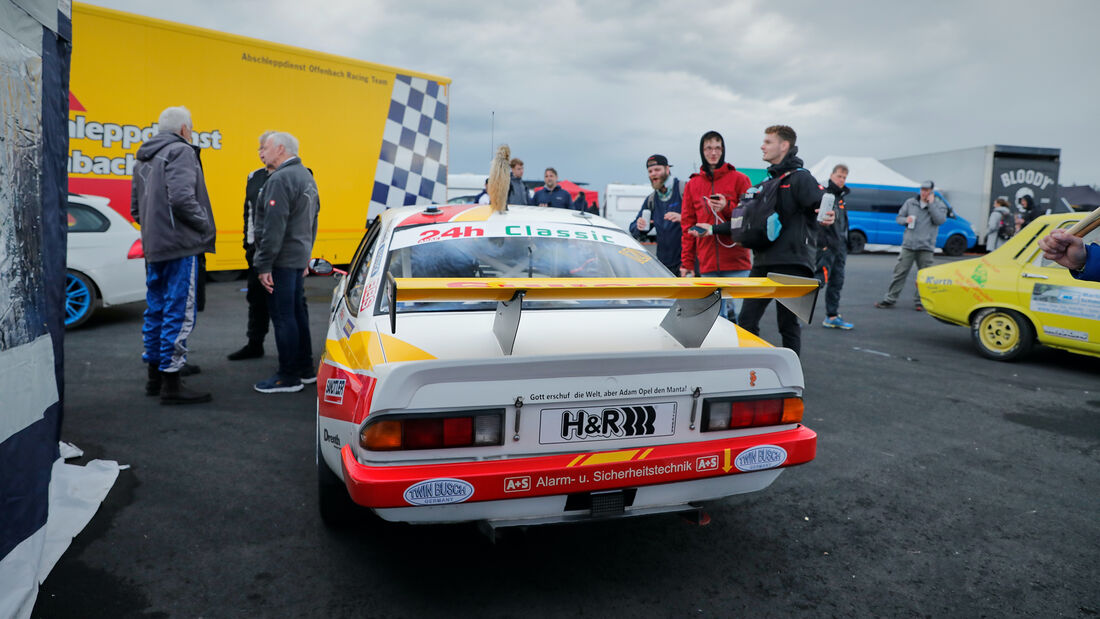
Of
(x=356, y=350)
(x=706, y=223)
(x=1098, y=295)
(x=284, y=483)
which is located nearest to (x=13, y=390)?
(x=356, y=350)

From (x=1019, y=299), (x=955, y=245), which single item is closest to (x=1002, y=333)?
(x=1019, y=299)

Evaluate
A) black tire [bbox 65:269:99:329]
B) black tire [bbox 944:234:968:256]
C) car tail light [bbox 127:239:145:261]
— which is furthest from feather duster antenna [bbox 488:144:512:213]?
black tire [bbox 944:234:968:256]

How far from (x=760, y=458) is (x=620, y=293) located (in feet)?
2.48

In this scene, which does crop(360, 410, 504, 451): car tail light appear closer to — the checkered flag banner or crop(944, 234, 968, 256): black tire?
the checkered flag banner

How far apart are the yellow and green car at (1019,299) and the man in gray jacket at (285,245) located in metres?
5.57

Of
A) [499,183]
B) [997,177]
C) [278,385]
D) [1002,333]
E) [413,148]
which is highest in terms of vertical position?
[997,177]

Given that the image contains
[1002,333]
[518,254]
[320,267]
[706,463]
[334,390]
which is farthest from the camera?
[1002,333]

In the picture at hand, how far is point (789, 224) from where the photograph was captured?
4.11 metres

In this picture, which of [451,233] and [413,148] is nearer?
[451,233]

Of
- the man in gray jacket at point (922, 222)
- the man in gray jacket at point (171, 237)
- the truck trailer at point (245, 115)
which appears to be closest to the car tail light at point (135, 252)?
the truck trailer at point (245, 115)

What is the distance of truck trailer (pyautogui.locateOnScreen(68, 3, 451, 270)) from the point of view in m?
7.34

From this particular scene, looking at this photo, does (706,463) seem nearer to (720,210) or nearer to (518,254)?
(518,254)

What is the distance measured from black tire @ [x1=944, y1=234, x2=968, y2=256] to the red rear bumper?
20.9 metres

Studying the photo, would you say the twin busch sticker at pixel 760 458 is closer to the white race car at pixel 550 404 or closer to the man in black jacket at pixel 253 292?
Answer: the white race car at pixel 550 404
